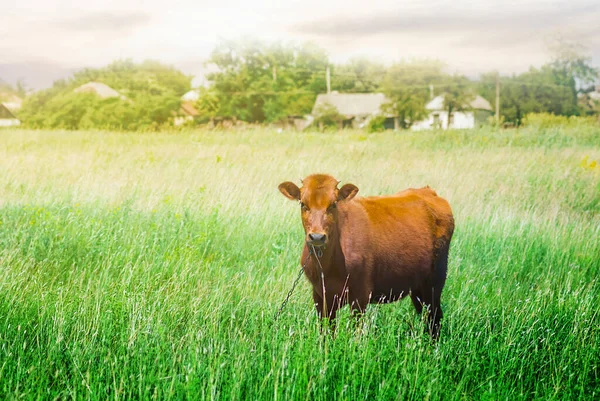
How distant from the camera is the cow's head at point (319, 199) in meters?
3.54

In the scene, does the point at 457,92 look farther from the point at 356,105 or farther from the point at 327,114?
the point at 327,114

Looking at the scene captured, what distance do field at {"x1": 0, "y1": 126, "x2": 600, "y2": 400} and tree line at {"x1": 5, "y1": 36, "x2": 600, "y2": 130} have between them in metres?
14.0

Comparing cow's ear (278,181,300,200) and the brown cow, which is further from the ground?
cow's ear (278,181,300,200)

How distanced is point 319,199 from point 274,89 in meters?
36.3

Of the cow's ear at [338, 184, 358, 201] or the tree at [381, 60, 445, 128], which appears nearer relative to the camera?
the cow's ear at [338, 184, 358, 201]

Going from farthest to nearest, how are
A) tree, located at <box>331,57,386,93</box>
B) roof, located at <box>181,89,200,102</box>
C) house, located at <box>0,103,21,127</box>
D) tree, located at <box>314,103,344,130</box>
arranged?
tree, located at <box>331,57,386,93</box> < tree, located at <box>314,103,344,130</box> < roof, located at <box>181,89,200,102</box> < house, located at <box>0,103,21,127</box>

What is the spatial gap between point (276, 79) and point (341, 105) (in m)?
14.9

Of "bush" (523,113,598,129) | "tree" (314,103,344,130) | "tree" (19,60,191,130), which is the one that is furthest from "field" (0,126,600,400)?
"tree" (314,103,344,130)

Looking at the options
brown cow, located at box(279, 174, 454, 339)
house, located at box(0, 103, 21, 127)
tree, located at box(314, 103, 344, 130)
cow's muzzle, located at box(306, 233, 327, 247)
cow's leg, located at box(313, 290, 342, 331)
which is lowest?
tree, located at box(314, 103, 344, 130)

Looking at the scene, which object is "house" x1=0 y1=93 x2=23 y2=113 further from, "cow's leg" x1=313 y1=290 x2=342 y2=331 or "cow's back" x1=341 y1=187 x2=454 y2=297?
"cow's leg" x1=313 y1=290 x2=342 y2=331

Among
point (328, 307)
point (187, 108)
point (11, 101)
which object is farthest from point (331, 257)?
point (187, 108)

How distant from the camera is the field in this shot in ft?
10.6

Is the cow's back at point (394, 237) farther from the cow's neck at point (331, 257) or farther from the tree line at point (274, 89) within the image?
the tree line at point (274, 89)

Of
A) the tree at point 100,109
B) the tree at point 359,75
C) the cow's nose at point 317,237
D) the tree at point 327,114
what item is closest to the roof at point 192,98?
the tree at point 100,109
